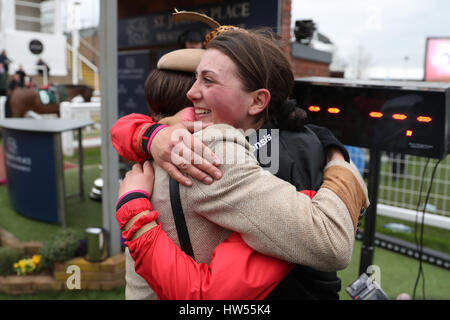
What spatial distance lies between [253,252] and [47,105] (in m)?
9.06

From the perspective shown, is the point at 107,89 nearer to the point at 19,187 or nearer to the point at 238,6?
the point at 238,6

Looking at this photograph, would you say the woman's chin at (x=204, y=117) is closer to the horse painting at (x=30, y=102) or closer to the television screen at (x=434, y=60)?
the horse painting at (x=30, y=102)

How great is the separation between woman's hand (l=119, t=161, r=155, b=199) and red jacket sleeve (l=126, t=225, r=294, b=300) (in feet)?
0.41

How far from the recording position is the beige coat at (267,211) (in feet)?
2.83

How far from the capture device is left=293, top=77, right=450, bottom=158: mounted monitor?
1.63 metres

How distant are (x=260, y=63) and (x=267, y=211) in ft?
1.31

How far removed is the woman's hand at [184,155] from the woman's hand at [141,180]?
68 mm

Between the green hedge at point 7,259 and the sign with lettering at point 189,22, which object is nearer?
the green hedge at point 7,259

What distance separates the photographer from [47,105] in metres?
8.83

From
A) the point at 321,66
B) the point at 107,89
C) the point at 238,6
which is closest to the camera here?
the point at 107,89

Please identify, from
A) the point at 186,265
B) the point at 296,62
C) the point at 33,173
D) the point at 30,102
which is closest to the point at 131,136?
the point at 186,265

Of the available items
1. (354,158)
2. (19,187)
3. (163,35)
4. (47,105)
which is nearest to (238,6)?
(163,35)

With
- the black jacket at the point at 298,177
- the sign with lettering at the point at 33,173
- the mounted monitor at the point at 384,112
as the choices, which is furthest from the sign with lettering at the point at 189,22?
the black jacket at the point at 298,177

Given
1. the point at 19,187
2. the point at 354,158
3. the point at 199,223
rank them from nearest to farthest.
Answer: the point at 199,223
the point at 354,158
the point at 19,187
